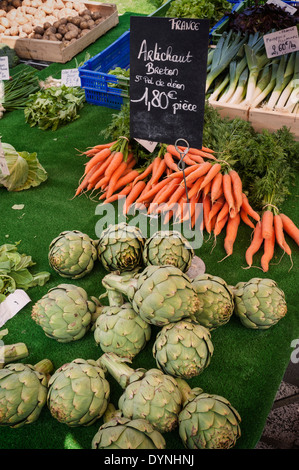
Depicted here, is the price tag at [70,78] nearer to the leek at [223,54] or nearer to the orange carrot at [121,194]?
the leek at [223,54]

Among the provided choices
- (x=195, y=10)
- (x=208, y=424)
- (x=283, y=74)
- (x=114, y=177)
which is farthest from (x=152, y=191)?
(x=195, y=10)

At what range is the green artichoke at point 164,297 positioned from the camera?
4.86 feet

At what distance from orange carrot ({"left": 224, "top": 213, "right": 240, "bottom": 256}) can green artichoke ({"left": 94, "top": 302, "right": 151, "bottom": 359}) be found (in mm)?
884

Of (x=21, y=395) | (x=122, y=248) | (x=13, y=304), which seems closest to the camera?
(x=21, y=395)

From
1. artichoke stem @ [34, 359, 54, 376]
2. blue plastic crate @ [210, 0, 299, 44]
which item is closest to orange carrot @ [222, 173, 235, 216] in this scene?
artichoke stem @ [34, 359, 54, 376]

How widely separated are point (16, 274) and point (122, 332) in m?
0.91

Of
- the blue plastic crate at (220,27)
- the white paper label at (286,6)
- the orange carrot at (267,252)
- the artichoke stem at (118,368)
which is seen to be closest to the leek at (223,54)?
the blue plastic crate at (220,27)

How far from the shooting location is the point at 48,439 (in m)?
1.53

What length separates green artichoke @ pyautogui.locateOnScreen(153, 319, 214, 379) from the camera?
1466 mm

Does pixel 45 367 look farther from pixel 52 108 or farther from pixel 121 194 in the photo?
pixel 52 108

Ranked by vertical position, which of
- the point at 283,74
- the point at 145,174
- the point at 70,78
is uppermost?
the point at 283,74

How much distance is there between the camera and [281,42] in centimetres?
327

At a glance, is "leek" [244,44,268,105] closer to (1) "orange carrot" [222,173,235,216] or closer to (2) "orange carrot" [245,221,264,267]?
(1) "orange carrot" [222,173,235,216]
